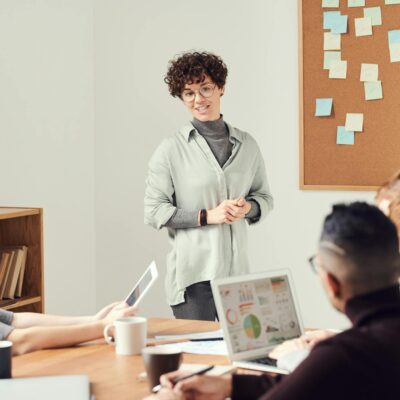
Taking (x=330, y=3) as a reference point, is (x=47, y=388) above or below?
below

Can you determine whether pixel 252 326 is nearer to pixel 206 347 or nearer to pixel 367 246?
pixel 206 347

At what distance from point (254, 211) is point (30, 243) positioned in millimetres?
1066

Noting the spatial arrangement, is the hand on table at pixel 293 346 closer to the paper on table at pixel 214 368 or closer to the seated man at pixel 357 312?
the paper on table at pixel 214 368

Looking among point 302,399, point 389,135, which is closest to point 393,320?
point 302,399

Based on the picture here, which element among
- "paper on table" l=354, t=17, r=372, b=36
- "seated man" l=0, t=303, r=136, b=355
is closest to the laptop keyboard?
"seated man" l=0, t=303, r=136, b=355

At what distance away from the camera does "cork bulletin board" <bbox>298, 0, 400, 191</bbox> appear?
4297 millimetres

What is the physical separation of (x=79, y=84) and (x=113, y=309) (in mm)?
2610

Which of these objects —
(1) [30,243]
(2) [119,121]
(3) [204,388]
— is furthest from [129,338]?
(2) [119,121]

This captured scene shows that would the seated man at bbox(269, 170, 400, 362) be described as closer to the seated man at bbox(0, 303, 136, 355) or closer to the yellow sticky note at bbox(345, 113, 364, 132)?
the seated man at bbox(0, 303, 136, 355)

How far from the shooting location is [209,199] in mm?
3408

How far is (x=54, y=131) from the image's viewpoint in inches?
186

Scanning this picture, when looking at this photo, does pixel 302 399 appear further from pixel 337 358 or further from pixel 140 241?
pixel 140 241

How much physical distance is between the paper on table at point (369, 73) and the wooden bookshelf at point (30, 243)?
1.81 meters

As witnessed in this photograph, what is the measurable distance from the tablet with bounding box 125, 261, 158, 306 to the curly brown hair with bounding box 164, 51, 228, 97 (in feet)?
3.84
